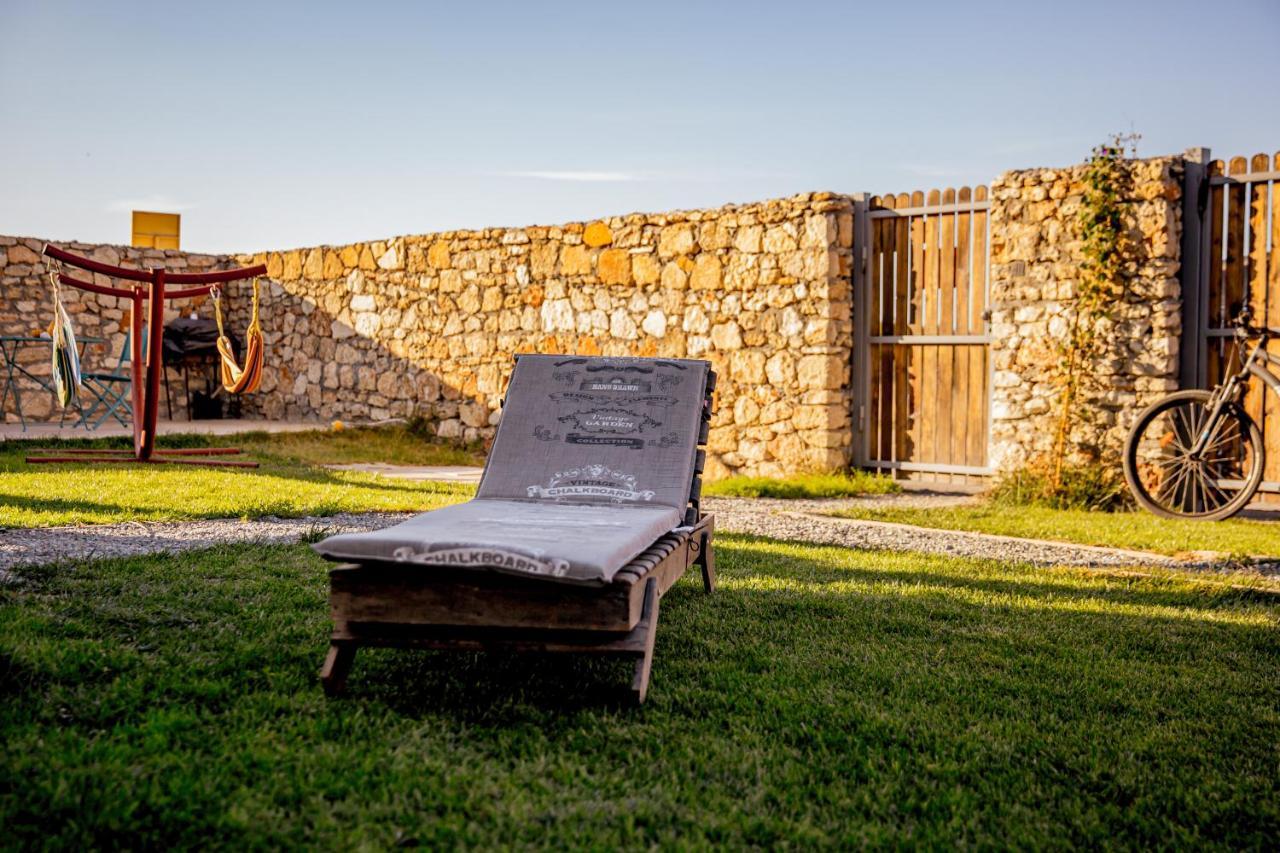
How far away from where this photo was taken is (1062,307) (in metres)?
7.55

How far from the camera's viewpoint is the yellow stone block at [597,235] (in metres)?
10.0

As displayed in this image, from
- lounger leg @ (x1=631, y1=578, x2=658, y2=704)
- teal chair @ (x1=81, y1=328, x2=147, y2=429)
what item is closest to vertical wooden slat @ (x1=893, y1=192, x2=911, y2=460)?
lounger leg @ (x1=631, y1=578, x2=658, y2=704)

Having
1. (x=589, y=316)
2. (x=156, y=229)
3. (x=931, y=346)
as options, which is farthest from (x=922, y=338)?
(x=156, y=229)

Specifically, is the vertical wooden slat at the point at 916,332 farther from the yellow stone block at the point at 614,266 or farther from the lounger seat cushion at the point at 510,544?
the lounger seat cushion at the point at 510,544

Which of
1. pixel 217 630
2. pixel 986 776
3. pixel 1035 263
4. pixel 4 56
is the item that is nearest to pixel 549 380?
pixel 217 630

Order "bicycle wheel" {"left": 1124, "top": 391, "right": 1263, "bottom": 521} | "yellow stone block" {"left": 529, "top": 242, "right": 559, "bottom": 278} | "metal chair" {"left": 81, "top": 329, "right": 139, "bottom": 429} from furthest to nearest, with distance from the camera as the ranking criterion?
"yellow stone block" {"left": 529, "top": 242, "right": 559, "bottom": 278} → "metal chair" {"left": 81, "top": 329, "right": 139, "bottom": 429} → "bicycle wheel" {"left": 1124, "top": 391, "right": 1263, "bottom": 521}

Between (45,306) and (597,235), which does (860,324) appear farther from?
(45,306)

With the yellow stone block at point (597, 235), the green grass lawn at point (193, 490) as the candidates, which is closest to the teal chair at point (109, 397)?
the green grass lawn at point (193, 490)

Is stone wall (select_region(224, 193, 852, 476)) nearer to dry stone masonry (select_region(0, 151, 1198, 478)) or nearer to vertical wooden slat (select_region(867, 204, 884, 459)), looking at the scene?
dry stone masonry (select_region(0, 151, 1198, 478))

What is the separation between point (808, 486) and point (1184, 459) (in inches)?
105

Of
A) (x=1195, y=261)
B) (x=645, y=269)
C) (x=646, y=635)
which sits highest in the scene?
(x=645, y=269)

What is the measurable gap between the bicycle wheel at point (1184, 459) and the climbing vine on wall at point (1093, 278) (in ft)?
1.72

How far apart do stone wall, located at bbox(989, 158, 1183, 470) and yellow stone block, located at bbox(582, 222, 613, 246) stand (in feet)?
12.3

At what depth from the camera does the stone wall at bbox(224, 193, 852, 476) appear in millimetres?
8695
